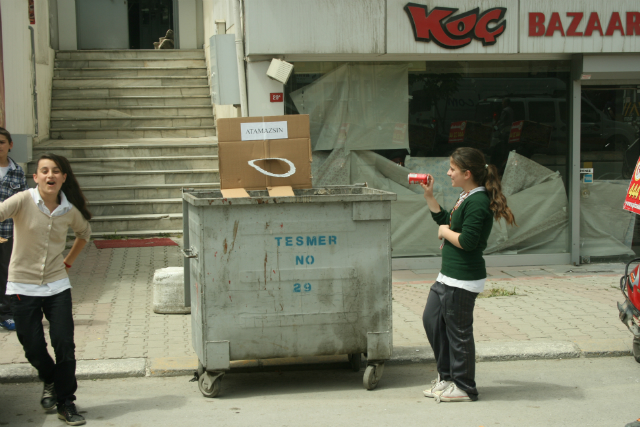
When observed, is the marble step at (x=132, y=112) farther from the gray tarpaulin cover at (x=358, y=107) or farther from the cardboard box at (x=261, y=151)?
the cardboard box at (x=261, y=151)

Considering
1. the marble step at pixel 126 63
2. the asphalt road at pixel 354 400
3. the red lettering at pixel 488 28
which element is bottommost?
the asphalt road at pixel 354 400

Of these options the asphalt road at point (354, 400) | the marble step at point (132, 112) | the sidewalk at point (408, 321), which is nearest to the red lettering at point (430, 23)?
the sidewalk at point (408, 321)

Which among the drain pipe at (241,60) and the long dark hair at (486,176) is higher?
the drain pipe at (241,60)

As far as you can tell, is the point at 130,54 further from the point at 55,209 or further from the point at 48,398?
the point at 48,398

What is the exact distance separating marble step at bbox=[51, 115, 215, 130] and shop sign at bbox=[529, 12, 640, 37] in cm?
677

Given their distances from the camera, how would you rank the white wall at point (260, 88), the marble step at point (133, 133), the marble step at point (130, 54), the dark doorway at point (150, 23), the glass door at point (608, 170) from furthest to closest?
the dark doorway at point (150, 23), the marble step at point (130, 54), the marble step at point (133, 133), the glass door at point (608, 170), the white wall at point (260, 88)

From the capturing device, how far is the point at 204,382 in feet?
15.9

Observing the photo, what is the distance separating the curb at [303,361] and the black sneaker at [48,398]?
63 cm

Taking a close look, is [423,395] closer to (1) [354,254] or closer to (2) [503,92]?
(1) [354,254]

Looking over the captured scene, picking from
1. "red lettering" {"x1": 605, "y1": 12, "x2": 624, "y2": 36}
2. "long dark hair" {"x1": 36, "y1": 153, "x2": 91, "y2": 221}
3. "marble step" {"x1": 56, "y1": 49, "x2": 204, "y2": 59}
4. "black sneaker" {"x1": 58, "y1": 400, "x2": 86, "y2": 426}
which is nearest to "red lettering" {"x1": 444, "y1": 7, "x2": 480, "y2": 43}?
"red lettering" {"x1": 605, "y1": 12, "x2": 624, "y2": 36}

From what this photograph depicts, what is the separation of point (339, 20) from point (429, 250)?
10.4ft

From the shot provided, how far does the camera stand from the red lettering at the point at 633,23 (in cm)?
878

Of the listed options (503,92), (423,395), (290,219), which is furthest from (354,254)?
(503,92)

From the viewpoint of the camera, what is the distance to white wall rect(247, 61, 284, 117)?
8.36 metres
